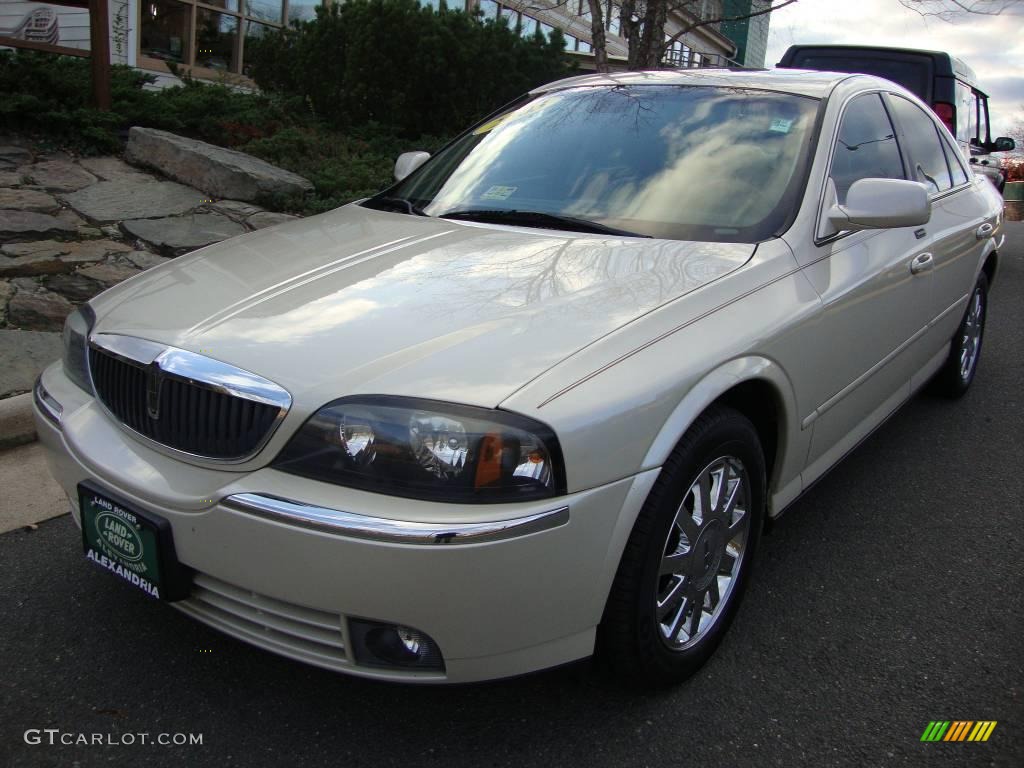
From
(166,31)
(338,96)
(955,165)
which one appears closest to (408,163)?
(955,165)

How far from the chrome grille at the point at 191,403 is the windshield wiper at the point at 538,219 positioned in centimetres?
123

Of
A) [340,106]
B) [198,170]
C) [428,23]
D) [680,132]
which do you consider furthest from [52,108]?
[680,132]

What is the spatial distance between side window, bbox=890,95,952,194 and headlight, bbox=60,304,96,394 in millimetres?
3182

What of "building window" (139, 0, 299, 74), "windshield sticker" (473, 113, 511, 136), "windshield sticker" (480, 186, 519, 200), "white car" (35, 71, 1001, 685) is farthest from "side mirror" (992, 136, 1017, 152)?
"building window" (139, 0, 299, 74)

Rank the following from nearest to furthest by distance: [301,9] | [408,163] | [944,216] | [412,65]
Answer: [944,216] < [408,163] < [412,65] < [301,9]

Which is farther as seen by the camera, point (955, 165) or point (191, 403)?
point (955, 165)

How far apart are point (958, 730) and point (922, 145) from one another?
8.91 feet

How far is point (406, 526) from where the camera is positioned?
69.4 inches

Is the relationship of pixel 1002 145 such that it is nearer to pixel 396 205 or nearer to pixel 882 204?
pixel 882 204

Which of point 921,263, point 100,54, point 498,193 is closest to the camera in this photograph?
point 498,193

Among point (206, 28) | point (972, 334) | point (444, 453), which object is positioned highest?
point (206, 28)

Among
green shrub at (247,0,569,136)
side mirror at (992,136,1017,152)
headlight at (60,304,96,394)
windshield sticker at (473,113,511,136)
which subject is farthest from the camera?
side mirror at (992,136,1017,152)

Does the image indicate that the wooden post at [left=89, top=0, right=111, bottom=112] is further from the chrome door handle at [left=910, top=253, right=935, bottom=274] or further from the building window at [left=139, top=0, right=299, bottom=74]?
the chrome door handle at [left=910, top=253, right=935, bottom=274]

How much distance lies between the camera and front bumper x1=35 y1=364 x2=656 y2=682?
5.82 ft
